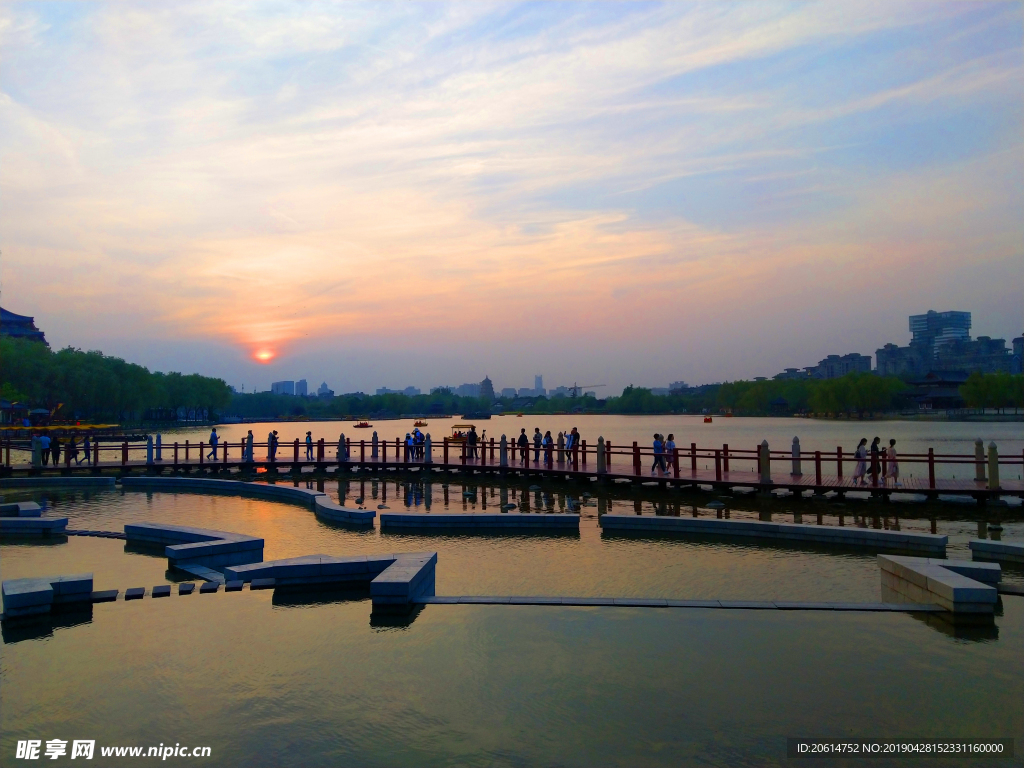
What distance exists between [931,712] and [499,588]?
19.8 feet

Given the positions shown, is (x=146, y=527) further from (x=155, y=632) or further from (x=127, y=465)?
(x=127, y=465)

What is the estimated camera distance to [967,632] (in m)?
8.23

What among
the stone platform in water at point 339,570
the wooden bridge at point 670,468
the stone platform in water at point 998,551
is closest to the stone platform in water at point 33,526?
the stone platform in water at point 339,570

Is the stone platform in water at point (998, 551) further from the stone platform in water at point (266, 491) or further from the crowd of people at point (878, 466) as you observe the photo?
the stone platform in water at point (266, 491)

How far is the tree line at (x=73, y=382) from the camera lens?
6681cm

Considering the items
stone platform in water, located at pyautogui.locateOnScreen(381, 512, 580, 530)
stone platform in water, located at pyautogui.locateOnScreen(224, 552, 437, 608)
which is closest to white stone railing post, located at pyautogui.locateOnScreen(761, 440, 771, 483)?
stone platform in water, located at pyautogui.locateOnScreen(381, 512, 580, 530)

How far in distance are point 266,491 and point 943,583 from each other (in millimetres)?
19301

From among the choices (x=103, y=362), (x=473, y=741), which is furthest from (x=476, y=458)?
(x=103, y=362)

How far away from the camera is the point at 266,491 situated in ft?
75.7

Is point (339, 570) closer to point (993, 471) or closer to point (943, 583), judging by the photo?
point (943, 583)

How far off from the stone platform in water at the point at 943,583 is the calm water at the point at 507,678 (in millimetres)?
356

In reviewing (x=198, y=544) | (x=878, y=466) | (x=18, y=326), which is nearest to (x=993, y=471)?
(x=878, y=466)

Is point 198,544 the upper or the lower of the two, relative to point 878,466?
lower

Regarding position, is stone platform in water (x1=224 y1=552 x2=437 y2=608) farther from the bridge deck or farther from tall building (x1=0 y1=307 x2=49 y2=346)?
tall building (x1=0 y1=307 x2=49 y2=346)
